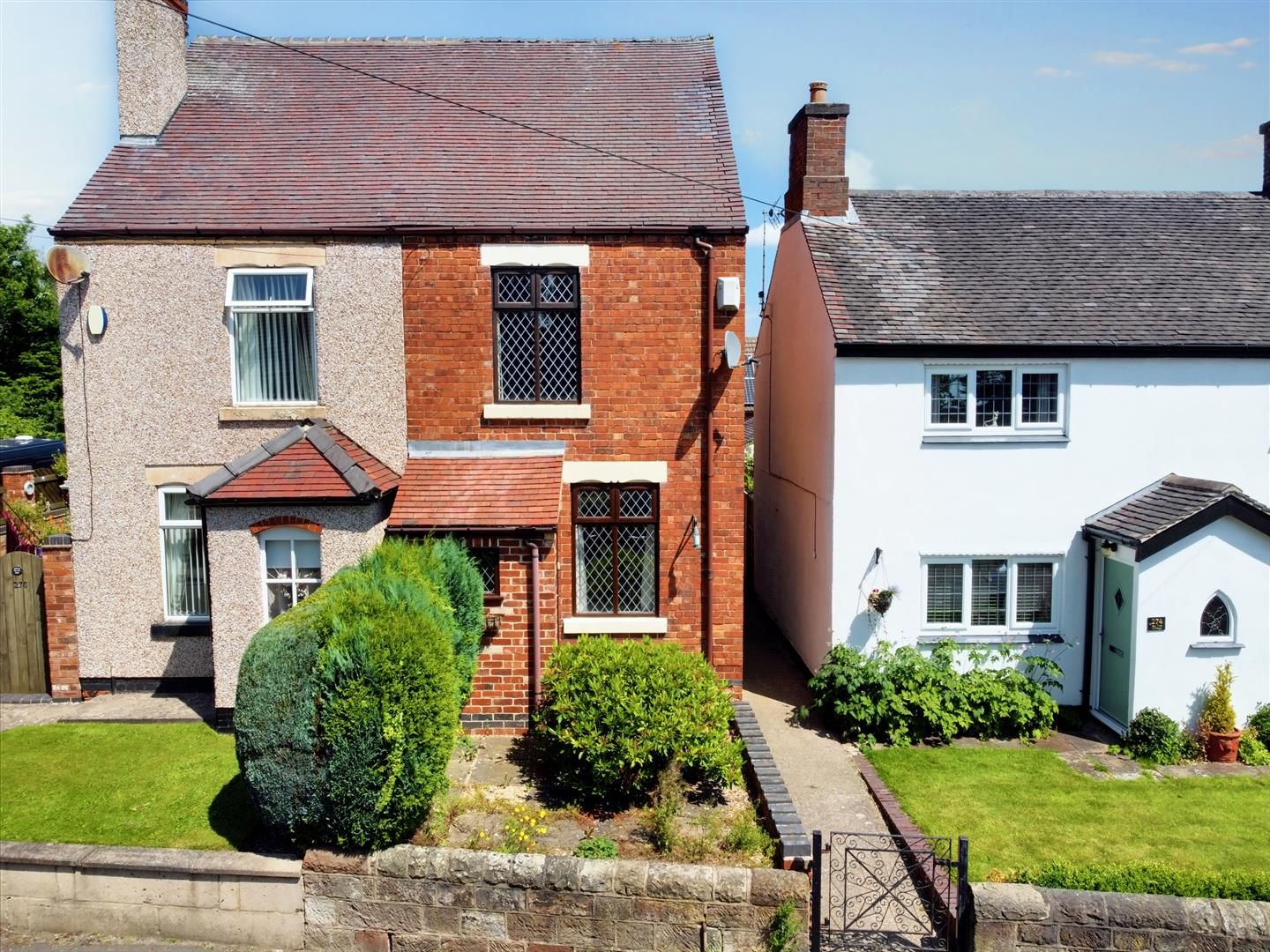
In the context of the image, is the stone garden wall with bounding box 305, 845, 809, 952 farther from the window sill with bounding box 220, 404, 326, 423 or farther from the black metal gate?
the window sill with bounding box 220, 404, 326, 423

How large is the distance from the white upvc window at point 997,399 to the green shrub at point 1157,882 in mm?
6144

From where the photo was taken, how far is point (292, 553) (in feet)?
34.7

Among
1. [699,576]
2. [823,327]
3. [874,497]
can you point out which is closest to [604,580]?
[699,576]

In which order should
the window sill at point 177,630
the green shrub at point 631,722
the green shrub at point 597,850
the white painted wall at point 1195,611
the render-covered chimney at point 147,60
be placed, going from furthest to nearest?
the render-covered chimney at point 147,60
the window sill at point 177,630
the white painted wall at point 1195,611
the green shrub at point 631,722
the green shrub at point 597,850

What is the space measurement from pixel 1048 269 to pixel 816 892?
33.2 ft

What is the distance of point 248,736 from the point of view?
6.93 meters

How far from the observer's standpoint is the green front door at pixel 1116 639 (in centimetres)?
1109

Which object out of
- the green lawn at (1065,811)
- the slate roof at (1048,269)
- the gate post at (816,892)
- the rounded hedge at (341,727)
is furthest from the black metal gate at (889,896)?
the slate roof at (1048,269)

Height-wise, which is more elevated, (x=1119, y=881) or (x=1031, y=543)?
(x=1031, y=543)

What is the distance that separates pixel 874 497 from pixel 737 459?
6.64 ft

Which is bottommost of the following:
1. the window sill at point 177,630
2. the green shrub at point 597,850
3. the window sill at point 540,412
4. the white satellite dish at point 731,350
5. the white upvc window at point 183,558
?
the green shrub at point 597,850

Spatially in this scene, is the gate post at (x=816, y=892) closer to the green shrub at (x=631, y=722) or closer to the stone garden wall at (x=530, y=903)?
the stone garden wall at (x=530, y=903)

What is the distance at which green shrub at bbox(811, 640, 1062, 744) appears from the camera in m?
11.0

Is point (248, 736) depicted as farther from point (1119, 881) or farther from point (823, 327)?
point (823, 327)
